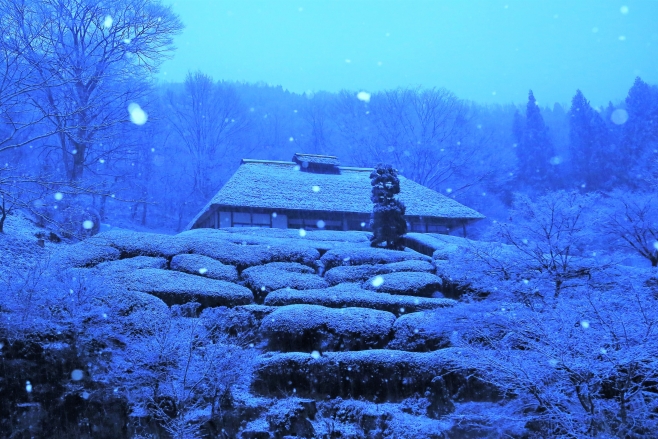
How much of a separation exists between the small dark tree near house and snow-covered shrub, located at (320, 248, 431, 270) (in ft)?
4.54

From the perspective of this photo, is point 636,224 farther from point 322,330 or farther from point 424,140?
point 424,140

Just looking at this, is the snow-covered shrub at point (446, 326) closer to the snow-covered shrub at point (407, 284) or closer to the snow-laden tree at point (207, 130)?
the snow-covered shrub at point (407, 284)

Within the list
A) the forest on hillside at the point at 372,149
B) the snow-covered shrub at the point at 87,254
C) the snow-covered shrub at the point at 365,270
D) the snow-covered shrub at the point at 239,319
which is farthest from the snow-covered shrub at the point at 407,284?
the forest on hillside at the point at 372,149

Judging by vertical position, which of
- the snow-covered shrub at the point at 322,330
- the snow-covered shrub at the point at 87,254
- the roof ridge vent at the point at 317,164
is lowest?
the snow-covered shrub at the point at 322,330

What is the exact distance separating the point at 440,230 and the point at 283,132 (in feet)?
79.5

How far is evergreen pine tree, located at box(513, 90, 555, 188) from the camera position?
1834 inches

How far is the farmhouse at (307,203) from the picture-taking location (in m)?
26.2

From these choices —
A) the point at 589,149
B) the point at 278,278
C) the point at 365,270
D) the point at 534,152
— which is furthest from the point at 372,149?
the point at 278,278

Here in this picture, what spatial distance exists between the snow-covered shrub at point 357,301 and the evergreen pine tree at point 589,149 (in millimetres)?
32224

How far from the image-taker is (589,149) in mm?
46438

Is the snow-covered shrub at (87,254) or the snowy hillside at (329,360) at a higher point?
the snow-covered shrub at (87,254)

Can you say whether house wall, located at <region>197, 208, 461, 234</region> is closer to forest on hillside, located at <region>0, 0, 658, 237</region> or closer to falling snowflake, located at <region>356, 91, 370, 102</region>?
forest on hillside, located at <region>0, 0, 658, 237</region>

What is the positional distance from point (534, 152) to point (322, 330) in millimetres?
41982

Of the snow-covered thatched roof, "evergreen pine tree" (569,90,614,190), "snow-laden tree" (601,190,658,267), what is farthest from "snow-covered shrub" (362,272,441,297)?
"evergreen pine tree" (569,90,614,190)
